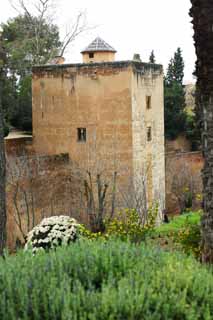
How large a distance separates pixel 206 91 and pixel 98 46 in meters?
18.6

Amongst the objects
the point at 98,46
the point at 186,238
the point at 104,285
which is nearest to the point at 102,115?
the point at 98,46

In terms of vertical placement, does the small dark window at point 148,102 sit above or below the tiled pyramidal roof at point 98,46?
below

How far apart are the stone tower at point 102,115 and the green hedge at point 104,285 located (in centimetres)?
1630

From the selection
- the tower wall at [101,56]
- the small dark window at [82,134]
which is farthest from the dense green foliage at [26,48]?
the small dark window at [82,134]

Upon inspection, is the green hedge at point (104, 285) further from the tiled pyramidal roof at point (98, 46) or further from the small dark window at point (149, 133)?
the tiled pyramidal roof at point (98, 46)

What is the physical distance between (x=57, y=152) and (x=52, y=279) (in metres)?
18.2

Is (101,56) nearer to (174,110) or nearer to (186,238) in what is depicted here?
(174,110)

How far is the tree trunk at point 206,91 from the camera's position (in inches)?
258

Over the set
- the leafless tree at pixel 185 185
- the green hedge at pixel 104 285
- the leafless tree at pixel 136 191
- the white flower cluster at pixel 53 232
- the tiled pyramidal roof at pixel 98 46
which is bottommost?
the leafless tree at pixel 185 185

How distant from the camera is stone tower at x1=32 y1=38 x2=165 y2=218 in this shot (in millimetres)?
20609

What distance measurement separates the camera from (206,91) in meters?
6.61

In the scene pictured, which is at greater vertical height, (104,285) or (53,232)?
(104,285)

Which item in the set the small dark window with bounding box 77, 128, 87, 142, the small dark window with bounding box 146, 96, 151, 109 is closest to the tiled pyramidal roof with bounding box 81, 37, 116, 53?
the small dark window with bounding box 146, 96, 151, 109

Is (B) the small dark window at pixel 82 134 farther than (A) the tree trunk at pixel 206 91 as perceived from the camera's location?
Yes
